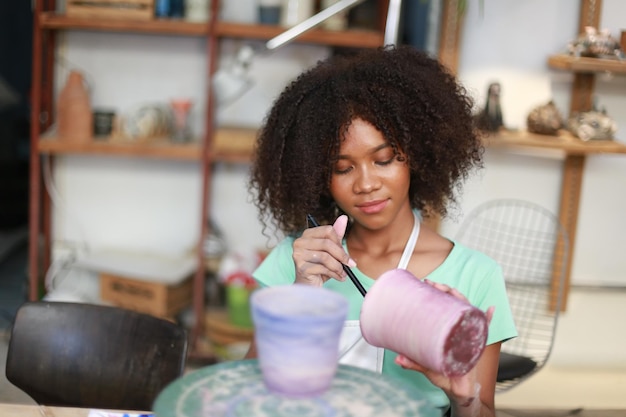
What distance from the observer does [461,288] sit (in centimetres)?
161

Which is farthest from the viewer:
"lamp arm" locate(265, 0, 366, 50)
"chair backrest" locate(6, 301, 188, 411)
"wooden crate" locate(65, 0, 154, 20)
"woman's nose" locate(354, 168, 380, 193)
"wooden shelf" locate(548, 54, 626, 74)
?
"wooden crate" locate(65, 0, 154, 20)

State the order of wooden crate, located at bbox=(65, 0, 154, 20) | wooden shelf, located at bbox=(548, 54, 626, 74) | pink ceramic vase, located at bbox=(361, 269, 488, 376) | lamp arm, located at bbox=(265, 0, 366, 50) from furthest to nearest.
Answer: wooden crate, located at bbox=(65, 0, 154, 20), wooden shelf, located at bbox=(548, 54, 626, 74), lamp arm, located at bbox=(265, 0, 366, 50), pink ceramic vase, located at bbox=(361, 269, 488, 376)

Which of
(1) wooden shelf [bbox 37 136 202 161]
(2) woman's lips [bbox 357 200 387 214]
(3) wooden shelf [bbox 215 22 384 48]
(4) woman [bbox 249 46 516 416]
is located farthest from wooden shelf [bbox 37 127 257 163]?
(2) woman's lips [bbox 357 200 387 214]

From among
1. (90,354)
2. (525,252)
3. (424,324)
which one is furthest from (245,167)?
(424,324)

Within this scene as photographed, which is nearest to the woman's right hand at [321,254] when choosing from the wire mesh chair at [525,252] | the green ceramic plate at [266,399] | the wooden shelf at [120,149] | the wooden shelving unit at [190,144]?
the green ceramic plate at [266,399]

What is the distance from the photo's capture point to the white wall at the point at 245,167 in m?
3.39

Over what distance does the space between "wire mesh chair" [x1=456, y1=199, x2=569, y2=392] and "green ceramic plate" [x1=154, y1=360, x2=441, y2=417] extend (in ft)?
5.47

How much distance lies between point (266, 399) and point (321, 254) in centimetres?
42

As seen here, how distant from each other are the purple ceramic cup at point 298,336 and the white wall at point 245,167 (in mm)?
2276

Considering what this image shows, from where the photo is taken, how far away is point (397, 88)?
1.62 m

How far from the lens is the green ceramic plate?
100 cm

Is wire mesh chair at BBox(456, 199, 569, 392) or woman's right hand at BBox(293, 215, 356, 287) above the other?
woman's right hand at BBox(293, 215, 356, 287)

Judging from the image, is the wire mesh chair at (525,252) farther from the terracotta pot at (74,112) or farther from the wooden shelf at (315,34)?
the terracotta pot at (74,112)

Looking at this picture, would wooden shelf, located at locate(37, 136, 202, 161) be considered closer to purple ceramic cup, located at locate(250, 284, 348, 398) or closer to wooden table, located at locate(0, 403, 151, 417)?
wooden table, located at locate(0, 403, 151, 417)
